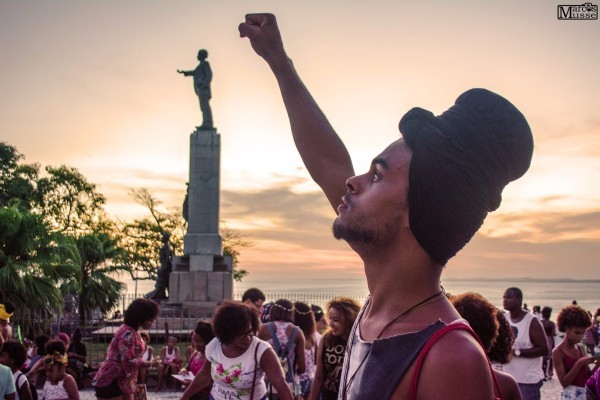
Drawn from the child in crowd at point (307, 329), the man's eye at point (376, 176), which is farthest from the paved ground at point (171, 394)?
the man's eye at point (376, 176)

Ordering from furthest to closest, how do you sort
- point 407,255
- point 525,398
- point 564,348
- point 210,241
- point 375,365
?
point 210,241 → point 525,398 → point 564,348 → point 407,255 → point 375,365

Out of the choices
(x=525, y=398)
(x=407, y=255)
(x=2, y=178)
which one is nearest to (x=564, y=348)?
(x=525, y=398)

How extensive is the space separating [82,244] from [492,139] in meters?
35.7

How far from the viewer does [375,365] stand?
157 centimetres

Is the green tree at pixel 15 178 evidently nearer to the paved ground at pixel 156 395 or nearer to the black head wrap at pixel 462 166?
the paved ground at pixel 156 395

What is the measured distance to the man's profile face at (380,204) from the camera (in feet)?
5.52

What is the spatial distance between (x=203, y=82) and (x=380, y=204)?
24.0 metres

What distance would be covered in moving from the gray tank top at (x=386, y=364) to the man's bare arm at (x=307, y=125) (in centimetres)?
66

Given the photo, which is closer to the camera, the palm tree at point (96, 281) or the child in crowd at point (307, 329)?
the child in crowd at point (307, 329)

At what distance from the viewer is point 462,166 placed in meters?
1.62

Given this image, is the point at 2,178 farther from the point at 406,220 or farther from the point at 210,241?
the point at 406,220

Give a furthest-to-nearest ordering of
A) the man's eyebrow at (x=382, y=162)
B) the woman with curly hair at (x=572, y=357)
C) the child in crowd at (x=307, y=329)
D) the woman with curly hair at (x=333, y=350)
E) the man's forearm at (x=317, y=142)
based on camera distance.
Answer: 1. the child in crowd at (x=307, y=329)
2. the woman with curly hair at (x=572, y=357)
3. the woman with curly hair at (x=333, y=350)
4. the man's forearm at (x=317, y=142)
5. the man's eyebrow at (x=382, y=162)

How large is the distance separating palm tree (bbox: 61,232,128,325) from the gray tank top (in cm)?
2950

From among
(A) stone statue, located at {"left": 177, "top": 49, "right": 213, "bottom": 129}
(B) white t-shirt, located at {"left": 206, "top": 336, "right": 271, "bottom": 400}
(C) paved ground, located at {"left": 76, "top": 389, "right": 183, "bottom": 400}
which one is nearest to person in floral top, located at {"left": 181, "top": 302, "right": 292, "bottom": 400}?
(B) white t-shirt, located at {"left": 206, "top": 336, "right": 271, "bottom": 400}
